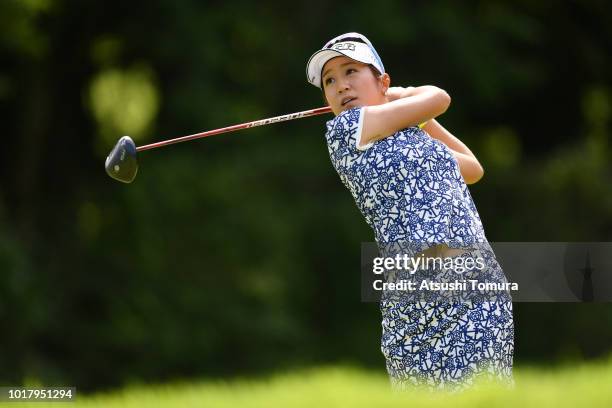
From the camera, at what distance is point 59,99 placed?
13977mm

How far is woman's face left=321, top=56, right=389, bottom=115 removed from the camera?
3658mm

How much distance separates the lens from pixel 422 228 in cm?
338

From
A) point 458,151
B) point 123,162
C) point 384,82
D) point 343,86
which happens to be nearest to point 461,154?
point 458,151

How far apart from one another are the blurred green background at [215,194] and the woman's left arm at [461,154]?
872 cm

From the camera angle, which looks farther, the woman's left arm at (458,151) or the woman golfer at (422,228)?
the woman's left arm at (458,151)

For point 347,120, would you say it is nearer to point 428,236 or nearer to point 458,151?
point 428,236

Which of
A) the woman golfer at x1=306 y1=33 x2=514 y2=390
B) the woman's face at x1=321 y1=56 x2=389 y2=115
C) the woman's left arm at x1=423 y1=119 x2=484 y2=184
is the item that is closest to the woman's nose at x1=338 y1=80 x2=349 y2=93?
the woman's face at x1=321 y1=56 x2=389 y2=115

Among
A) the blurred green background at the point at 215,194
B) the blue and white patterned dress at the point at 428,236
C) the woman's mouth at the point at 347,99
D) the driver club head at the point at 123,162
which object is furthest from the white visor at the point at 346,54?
the blurred green background at the point at 215,194

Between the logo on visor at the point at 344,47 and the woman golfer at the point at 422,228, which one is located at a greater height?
the logo on visor at the point at 344,47

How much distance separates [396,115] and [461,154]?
452 mm

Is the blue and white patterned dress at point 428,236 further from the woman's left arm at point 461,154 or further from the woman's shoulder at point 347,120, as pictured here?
the woman's left arm at point 461,154

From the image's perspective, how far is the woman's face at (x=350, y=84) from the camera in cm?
366

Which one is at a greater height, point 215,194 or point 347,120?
point 215,194

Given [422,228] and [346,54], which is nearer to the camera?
[422,228]
